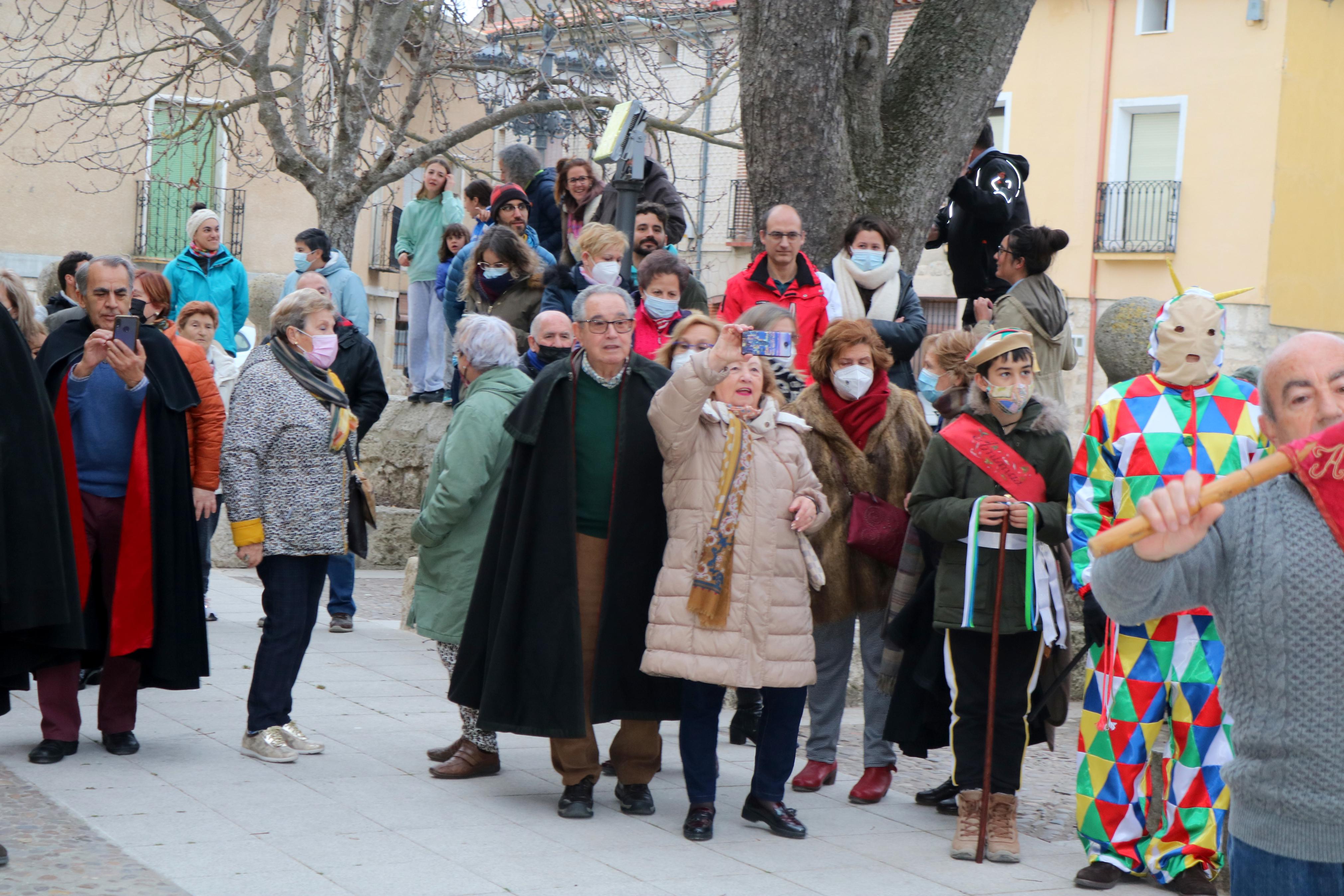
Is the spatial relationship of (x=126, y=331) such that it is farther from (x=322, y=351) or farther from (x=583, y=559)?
(x=583, y=559)

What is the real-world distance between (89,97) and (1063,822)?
72.4 feet

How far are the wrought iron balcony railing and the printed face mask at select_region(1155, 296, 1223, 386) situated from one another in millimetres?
22625

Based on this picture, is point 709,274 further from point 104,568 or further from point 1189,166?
point 104,568

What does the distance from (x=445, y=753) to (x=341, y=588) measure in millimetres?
3506

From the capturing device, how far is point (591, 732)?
5.75m

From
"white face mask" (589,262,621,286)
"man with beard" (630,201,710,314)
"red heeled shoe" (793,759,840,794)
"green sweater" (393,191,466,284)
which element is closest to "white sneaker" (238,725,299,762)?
"red heeled shoe" (793,759,840,794)

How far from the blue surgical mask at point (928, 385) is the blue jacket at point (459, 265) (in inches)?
141

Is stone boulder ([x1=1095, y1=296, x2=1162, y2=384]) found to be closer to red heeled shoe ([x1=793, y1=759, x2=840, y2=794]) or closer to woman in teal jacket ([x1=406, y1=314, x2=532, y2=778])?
red heeled shoe ([x1=793, y1=759, x2=840, y2=794])

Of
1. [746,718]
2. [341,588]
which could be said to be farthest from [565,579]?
[341,588]

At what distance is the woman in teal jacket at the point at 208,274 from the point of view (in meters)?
11.2

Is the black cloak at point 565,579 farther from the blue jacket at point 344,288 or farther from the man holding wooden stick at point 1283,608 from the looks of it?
the blue jacket at point 344,288

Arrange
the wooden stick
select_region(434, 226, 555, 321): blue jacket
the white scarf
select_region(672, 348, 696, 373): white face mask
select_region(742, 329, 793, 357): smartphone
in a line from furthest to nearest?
select_region(434, 226, 555, 321): blue jacket → the white scarf → select_region(742, 329, 793, 357): smartphone → select_region(672, 348, 696, 373): white face mask → the wooden stick

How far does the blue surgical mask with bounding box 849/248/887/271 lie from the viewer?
7629mm

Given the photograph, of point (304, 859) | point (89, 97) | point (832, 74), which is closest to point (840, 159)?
point (832, 74)
